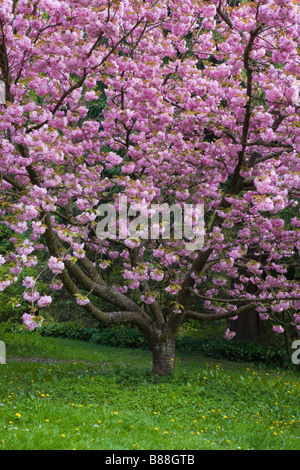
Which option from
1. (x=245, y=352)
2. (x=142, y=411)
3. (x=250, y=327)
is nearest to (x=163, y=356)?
(x=142, y=411)

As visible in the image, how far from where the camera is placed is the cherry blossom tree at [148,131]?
5.24m

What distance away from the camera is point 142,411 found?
18.4ft

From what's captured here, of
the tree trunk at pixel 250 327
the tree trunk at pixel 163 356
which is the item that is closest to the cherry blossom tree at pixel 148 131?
the tree trunk at pixel 163 356

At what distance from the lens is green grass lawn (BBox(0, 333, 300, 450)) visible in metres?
4.47

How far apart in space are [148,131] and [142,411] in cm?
378

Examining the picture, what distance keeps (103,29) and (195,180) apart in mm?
2896

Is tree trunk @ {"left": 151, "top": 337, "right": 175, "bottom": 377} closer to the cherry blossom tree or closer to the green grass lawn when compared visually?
the cherry blossom tree

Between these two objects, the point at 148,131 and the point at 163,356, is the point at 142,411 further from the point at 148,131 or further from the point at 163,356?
the point at 148,131


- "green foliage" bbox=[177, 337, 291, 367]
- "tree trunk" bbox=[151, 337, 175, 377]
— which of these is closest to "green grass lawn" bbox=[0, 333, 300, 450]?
"tree trunk" bbox=[151, 337, 175, 377]

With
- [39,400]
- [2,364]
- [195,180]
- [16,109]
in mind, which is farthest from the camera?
[2,364]

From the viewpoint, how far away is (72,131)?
19.8 feet

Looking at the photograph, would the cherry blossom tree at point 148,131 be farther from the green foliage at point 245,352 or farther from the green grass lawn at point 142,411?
the green foliage at point 245,352
